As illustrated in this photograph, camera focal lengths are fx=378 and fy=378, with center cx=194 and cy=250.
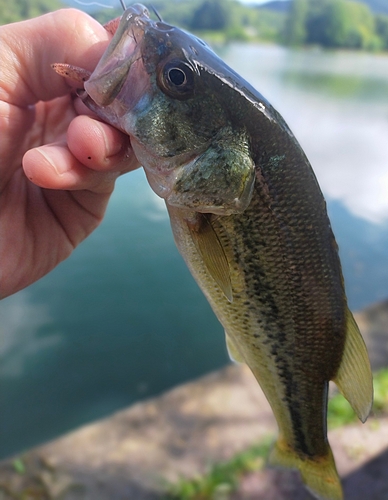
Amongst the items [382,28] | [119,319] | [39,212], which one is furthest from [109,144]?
[382,28]

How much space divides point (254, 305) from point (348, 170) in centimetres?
1442

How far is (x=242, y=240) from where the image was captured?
55.5 inches

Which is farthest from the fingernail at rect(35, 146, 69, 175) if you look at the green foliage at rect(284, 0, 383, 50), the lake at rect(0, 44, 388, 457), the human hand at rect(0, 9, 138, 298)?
the green foliage at rect(284, 0, 383, 50)

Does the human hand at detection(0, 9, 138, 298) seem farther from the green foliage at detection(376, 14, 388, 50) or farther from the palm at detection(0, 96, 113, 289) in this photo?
the green foliage at detection(376, 14, 388, 50)

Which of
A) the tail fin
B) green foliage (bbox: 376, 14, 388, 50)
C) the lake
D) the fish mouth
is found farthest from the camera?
green foliage (bbox: 376, 14, 388, 50)

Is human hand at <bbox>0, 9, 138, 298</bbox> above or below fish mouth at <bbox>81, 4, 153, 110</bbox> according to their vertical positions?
below

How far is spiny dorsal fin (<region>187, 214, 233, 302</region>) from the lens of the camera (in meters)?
1.37

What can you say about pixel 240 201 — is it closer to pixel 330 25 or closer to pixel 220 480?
pixel 220 480

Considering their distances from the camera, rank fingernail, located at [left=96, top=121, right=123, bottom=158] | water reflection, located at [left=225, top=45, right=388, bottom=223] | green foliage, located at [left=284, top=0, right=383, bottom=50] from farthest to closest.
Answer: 1. green foliage, located at [left=284, top=0, right=383, bottom=50]
2. water reflection, located at [left=225, top=45, right=388, bottom=223]
3. fingernail, located at [left=96, top=121, right=123, bottom=158]

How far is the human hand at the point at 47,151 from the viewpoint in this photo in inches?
52.2

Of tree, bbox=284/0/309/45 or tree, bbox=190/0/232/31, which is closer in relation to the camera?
tree, bbox=190/0/232/31

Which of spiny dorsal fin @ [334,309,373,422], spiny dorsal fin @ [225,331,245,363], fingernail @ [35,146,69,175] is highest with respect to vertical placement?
fingernail @ [35,146,69,175]

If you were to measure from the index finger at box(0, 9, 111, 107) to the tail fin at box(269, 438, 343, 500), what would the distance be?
1.91 metres

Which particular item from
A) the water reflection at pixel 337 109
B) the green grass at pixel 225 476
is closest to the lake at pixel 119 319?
the water reflection at pixel 337 109
